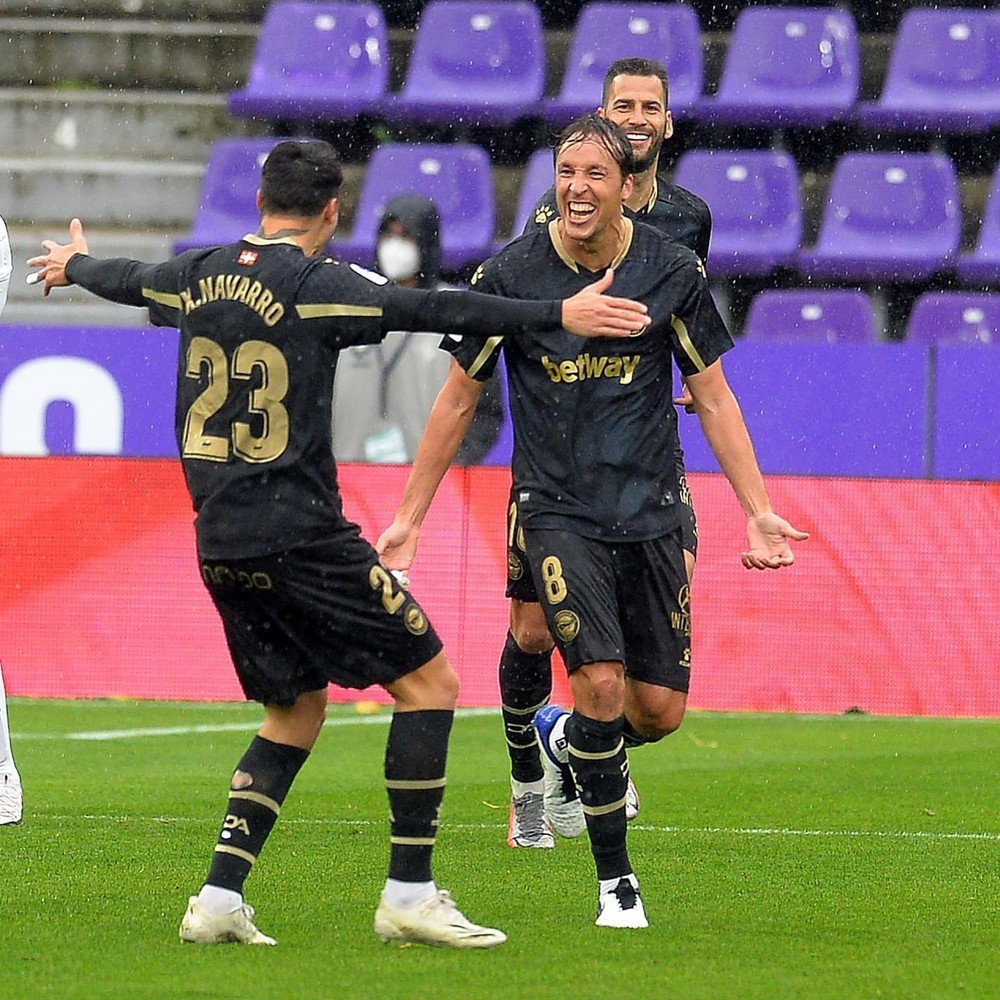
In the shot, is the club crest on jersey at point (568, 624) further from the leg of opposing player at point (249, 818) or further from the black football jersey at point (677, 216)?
the black football jersey at point (677, 216)

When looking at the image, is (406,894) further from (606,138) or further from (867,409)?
(867,409)

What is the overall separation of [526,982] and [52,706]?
7086mm

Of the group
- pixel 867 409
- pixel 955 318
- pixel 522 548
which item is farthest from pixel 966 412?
pixel 522 548

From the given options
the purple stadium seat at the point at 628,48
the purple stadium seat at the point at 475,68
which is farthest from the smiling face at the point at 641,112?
the purple stadium seat at the point at 475,68

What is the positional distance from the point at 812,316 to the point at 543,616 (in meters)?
8.33

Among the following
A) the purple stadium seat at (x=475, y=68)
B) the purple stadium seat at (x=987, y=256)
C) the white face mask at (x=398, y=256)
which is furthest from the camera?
the purple stadium seat at (x=475, y=68)

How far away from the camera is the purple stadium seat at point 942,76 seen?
662 inches

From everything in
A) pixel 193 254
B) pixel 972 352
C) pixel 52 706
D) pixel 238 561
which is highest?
pixel 193 254

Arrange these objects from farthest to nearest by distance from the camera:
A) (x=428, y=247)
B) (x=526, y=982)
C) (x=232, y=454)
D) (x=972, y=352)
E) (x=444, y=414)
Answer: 1. (x=428, y=247)
2. (x=972, y=352)
3. (x=444, y=414)
4. (x=232, y=454)
5. (x=526, y=982)

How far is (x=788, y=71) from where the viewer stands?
1702 cm

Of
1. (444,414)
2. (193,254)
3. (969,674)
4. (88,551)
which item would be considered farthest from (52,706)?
(193,254)

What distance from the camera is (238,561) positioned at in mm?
5398

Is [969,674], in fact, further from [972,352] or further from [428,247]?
[428,247]

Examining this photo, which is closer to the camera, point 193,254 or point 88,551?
point 193,254
